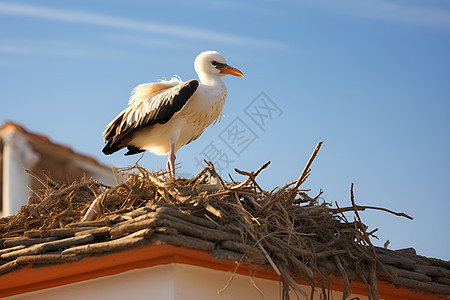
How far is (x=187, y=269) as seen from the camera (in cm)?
460

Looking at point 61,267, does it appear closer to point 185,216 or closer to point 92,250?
point 92,250

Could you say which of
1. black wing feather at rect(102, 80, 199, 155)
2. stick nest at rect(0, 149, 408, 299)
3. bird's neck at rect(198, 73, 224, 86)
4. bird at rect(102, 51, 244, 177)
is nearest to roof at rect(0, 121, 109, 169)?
bird at rect(102, 51, 244, 177)

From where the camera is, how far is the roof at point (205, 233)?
13.9 feet

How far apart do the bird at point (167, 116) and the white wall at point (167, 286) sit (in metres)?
2.15

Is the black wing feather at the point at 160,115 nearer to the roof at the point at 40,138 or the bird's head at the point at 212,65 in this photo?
the bird's head at the point at 212,65

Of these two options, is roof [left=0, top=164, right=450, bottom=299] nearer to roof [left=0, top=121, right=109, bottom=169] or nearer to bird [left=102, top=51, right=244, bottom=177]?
bird [left=102, top=51, right=244, bottom=177]

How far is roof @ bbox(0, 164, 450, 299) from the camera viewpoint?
4.23m

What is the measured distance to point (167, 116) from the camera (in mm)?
6684

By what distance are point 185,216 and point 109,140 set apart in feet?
9.74

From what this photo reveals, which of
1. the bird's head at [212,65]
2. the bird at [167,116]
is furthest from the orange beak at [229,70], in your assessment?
the bird at [167,116]

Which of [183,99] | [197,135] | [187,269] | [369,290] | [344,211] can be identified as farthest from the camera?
[197,135]

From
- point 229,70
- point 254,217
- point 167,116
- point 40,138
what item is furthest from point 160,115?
point 40,138

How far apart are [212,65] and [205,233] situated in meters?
3.51

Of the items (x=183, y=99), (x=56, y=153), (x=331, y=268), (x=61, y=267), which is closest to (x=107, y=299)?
(x=61, y=267)
